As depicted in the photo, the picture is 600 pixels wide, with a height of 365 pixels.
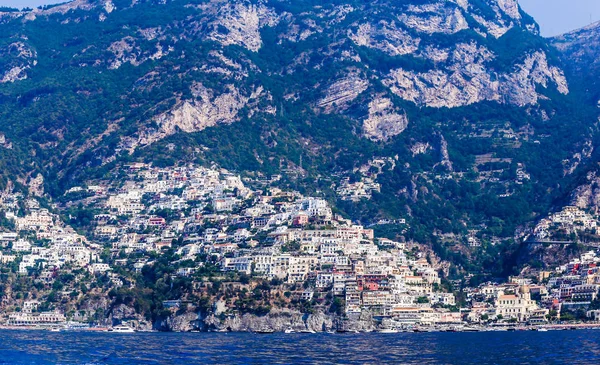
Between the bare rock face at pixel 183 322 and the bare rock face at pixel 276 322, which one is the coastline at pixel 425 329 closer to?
the bare rock face at pixel 183 322

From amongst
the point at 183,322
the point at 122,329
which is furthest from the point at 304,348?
the point at 122,329

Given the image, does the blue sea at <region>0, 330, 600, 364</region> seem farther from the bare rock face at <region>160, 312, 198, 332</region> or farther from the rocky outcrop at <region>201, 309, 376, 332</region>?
the bare rock face at <region>160, 312, 198, 332</region>

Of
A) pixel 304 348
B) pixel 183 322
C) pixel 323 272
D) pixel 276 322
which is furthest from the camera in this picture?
pixel 323 272

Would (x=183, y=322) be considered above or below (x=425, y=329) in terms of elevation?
above

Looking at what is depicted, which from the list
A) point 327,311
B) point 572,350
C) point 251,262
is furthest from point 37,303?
point 572,350

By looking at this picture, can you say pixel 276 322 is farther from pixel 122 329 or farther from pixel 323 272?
pixel 122 329

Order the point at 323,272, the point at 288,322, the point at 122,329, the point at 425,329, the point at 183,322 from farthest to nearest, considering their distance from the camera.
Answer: the point at 323,272 < the point at 122,329 < the point at 425,329 < the point at 183,322 < the point at 288,322

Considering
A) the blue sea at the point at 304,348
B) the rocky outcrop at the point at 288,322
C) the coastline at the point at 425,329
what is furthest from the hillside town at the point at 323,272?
the blue sea at the point at 304,348

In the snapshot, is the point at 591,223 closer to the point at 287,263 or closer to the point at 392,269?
the point at 392,269
